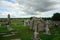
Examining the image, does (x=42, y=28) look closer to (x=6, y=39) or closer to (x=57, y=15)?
(x=6, y=39)

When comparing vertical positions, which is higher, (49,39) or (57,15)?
(57,15)

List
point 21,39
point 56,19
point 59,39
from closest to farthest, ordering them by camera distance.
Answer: point 59,39 < point 21,39 < point 56,19

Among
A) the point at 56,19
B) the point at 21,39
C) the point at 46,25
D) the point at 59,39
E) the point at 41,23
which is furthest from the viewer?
the point at 56,19

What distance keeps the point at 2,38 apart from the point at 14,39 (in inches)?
86.2

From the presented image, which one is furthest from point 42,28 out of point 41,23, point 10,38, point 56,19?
point 56,19

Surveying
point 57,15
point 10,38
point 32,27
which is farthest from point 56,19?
point 10,38

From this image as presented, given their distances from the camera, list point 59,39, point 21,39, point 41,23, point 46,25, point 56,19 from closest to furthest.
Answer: point 59,39 < point 21,39 < point 46,25 < point 41,23 < point 56,19

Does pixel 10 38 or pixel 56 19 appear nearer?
pixel 10 38

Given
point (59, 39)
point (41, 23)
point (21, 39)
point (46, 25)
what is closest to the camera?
point (59, 39)

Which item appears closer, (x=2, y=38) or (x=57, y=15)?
(x=2, y=38)

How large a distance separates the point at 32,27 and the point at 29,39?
1069cm

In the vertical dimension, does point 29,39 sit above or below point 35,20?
below

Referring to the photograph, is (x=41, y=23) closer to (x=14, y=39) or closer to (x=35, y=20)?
(x=35, y=20)

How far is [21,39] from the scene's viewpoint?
2309cm
